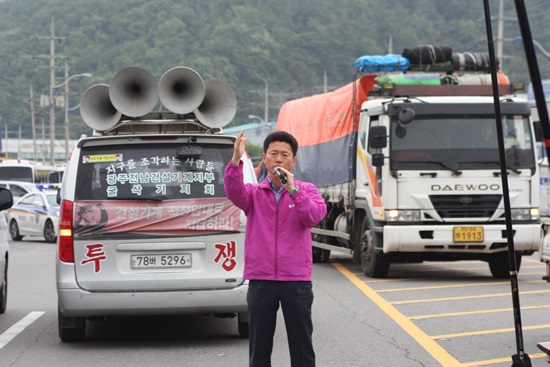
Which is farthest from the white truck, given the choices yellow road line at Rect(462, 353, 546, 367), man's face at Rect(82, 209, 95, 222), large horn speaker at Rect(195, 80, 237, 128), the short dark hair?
the short dark hair

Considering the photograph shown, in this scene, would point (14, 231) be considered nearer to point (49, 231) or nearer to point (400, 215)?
point (49, 231)

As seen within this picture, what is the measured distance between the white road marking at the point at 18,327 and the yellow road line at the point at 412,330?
11.9 feet

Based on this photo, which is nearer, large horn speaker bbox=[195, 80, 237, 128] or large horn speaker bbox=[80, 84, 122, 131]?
large horn speaker bbox=[80, 84, 122, 131]

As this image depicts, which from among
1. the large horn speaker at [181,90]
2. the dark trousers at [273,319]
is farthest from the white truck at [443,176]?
the dark trousers at [273,319]

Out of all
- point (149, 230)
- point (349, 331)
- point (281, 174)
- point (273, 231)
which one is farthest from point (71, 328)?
point (281, 174)

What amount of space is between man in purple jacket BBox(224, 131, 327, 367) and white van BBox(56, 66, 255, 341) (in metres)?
2.93

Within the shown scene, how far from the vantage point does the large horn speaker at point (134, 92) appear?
9.80 m

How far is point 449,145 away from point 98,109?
6544mm

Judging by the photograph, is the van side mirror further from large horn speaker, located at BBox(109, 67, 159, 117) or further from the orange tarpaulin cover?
the orange tarpaulin cover

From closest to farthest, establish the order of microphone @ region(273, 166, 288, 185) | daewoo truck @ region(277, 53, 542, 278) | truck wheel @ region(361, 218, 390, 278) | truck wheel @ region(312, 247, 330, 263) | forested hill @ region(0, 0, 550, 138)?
microphone @ region(273, 166, 288, 185) < daewoo truck @ region(277, 53, 542, 278) < truck wheel @ region(361, 218, 390, 278) < truck wheel @ region(312, 247, 330, 263) < forested hill @ region(0, 0, 550, 138)

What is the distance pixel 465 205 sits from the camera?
1513 centimetres

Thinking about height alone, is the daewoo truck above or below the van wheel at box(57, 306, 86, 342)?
above

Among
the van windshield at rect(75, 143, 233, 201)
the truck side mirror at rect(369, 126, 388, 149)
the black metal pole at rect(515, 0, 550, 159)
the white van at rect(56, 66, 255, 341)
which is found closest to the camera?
the black metal pole at rect(515, 0, 550, 159)

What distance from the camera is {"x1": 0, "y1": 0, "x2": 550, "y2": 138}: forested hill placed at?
10900 cm
